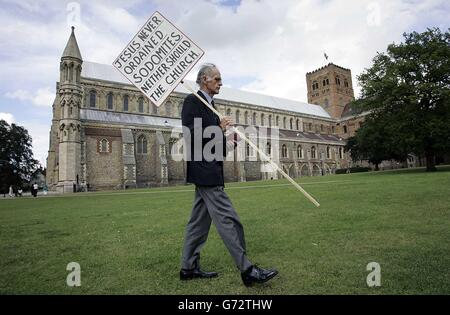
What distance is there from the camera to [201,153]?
3.41 metres

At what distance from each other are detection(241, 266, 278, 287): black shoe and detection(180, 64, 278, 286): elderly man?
3 centimetres

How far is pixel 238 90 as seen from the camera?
190 feet

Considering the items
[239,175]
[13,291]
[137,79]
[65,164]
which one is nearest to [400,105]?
[239,175]

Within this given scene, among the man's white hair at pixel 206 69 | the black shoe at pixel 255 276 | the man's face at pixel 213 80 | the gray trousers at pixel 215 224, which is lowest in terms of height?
the black shoe at pixel 255 276

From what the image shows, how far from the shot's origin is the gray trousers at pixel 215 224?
10.2 ft

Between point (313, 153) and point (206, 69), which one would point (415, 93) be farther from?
point (313, 153)

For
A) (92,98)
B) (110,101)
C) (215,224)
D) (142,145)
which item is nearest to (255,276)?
(215,224)

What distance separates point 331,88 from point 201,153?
2824 inches

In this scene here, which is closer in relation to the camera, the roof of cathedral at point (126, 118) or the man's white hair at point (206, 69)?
the man's white hair at point (206, 69)

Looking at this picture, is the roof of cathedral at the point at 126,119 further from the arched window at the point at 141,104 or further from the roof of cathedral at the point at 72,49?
the roof of cathedral at the point at 72,49

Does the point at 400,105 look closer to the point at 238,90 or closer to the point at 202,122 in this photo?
the point at 202,122

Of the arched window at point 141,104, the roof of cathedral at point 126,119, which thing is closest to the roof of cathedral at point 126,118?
the roof of cathedral at point 126,119

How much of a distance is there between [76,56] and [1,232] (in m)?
34.0
